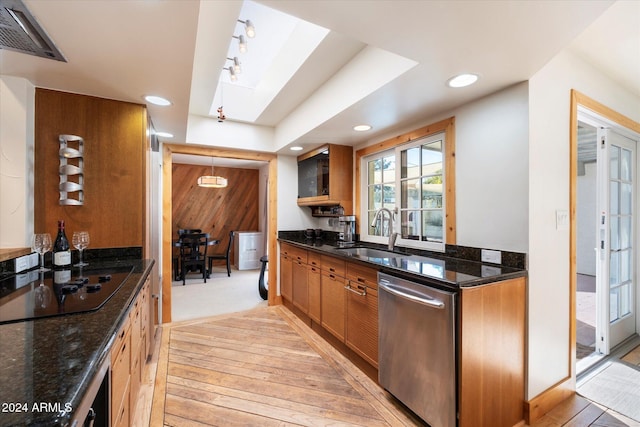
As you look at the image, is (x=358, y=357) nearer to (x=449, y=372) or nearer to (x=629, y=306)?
(x=449, y=372)

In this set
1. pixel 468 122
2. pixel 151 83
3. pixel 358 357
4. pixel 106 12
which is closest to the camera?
pixel 106 12

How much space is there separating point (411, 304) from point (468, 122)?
4.62 feet

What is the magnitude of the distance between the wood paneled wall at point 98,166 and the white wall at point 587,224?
23.8 ft

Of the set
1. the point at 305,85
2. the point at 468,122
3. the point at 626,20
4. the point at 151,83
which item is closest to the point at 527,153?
the point at 468,122

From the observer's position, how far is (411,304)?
1766mm

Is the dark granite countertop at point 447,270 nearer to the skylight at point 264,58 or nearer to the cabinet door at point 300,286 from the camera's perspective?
the cabinet door at point 300,286

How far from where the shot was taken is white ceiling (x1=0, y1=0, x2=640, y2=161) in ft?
4.02

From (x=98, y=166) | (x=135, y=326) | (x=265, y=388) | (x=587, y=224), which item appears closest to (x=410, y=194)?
(x=265, y=388)

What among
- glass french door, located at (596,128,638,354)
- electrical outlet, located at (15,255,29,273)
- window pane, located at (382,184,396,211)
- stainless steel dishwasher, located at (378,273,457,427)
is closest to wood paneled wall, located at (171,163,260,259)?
electrical outlet, located at (15,255,29,273)

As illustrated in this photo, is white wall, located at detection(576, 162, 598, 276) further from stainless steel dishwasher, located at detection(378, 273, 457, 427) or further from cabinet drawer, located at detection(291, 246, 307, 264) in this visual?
stainless steel dishwasher, located at detection(378, 273, 457, 427)

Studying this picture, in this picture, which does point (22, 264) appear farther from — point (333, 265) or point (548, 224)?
point (548, 224)

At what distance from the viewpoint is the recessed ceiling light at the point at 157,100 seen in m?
2.12

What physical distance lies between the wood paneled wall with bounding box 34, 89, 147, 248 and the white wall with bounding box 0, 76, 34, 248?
0.26 ft

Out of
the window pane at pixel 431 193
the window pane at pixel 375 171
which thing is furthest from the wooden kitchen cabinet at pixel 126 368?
the window pane at pixel 375 171
